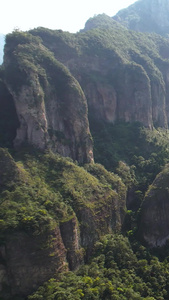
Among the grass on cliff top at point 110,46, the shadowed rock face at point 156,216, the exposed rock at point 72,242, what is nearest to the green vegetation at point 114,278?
the exposed rock at point 72,242

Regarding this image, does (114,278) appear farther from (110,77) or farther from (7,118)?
(110,77)

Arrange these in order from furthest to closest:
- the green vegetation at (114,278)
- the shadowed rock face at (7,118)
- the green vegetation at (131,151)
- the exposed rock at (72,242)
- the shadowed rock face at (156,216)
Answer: the green vegetation at (131,151) < the shadowed rock face at (7,118) < the shadowed rock face at (156,216) < the exposed rock at (72,242) < the green vegetation at (114,278)

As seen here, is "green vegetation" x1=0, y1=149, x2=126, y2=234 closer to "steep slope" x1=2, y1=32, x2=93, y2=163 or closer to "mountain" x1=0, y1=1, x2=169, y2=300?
"mountain" x1=0, y1=1, x2=169, y2=300

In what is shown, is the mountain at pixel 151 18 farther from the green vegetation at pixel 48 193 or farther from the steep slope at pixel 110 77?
the green vegetation at pixel 48 193

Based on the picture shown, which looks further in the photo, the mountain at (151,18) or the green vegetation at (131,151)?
the mountain at (151,18)

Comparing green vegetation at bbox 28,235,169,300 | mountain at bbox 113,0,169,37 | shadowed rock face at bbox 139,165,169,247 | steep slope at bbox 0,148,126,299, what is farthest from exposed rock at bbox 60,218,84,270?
mountain at bbox 113,0,169,37

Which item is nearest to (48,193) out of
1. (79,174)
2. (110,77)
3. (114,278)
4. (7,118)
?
(79,174)
